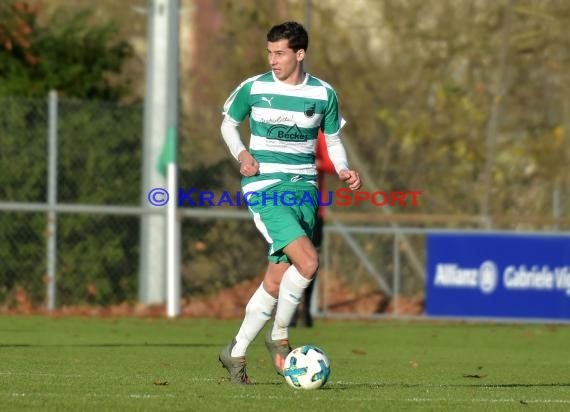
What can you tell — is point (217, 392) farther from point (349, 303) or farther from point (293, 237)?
point (349, 303)

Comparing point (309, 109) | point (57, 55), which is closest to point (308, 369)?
point (309, 109)

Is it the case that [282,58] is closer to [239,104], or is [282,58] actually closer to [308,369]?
[239,104]

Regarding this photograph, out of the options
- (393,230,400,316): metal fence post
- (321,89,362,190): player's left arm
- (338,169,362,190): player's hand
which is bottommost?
(393,230,400,316): metal fence post

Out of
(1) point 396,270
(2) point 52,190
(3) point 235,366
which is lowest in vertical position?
(1) point 396,270

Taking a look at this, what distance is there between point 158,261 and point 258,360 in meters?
8.26

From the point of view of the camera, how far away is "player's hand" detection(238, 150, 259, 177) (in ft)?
29.1

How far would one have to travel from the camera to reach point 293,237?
8812 mm

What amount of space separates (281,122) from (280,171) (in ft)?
1.00

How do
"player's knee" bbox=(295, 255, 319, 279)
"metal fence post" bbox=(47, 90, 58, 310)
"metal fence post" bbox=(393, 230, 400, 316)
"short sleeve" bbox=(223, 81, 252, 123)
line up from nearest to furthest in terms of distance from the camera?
"player's knee" bbox=(295, 255, 319, 279) → "short sleeve" bbox=(223, 81, 252, 123) → "metal fence post" bbox=(47, 90, 58, 310) → "metal fence post" bbox=(393, 230, 400, 316)

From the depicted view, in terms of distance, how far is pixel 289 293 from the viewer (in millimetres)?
8992

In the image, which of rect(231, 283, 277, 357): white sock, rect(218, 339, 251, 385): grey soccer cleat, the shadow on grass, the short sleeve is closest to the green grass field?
the shadow on grass

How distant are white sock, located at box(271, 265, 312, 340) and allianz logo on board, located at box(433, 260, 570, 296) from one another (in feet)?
32.6

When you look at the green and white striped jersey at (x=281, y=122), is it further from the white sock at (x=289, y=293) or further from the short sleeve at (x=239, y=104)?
the white sock at (x=289, y=293)

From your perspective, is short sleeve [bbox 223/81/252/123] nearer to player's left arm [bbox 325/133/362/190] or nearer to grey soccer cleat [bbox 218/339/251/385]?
player's left arm [bbox 325/133/362/190]
